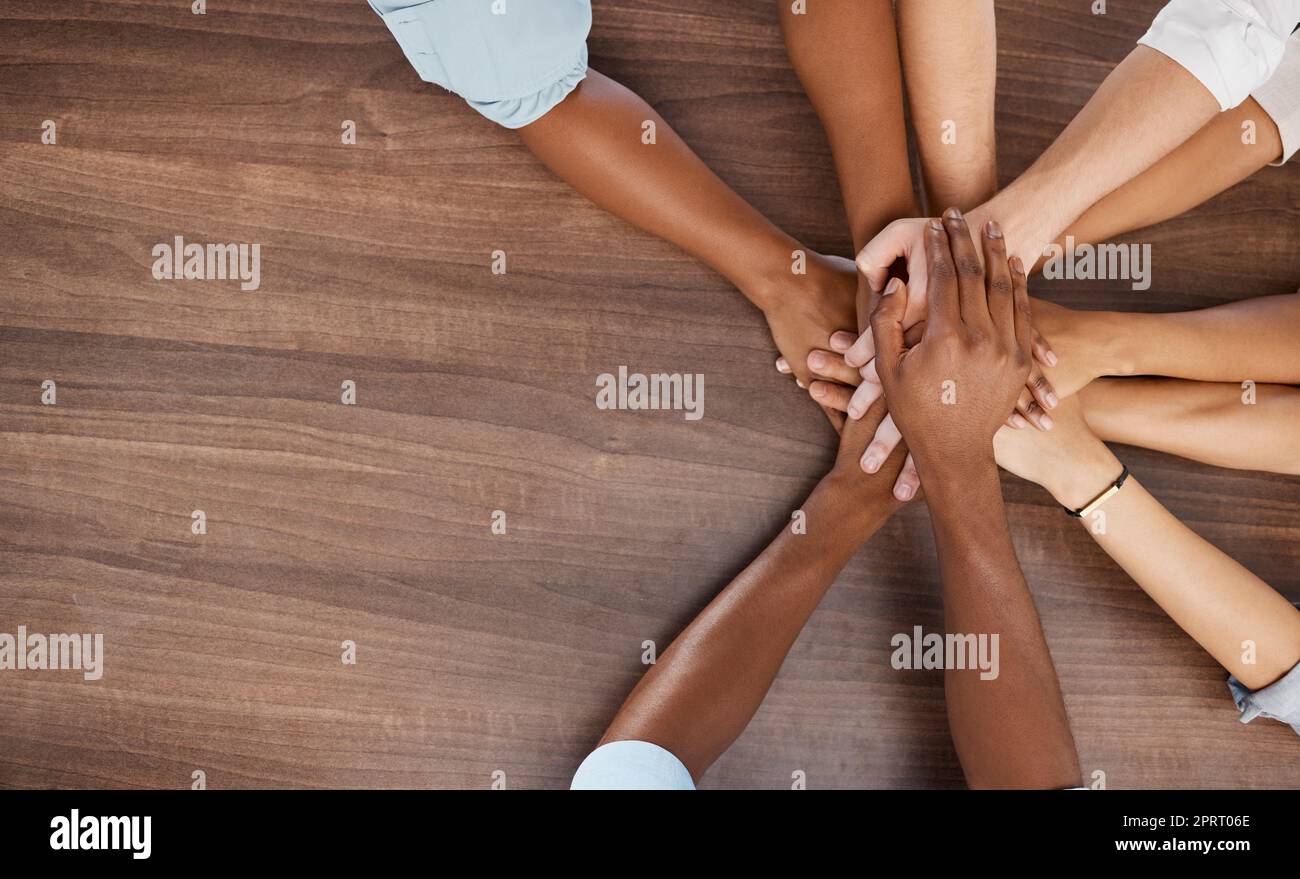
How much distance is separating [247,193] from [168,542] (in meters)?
0.37

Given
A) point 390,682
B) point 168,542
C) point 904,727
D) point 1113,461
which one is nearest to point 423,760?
point 390,682

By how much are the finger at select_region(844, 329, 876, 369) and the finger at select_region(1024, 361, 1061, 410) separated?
149 mm

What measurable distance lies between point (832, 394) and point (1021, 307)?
0.20m

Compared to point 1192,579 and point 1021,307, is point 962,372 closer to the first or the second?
point 1021,307

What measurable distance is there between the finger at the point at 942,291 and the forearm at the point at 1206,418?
211 mm

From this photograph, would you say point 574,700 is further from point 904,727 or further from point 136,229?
point 136,229

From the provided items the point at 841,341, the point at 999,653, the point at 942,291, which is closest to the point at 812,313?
the point at 841,341

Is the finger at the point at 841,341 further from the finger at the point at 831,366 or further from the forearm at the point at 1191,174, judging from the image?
the forearm at the point at 1191,174

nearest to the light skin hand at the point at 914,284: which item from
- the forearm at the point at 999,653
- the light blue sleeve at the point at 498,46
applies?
the forearm at the point at 999,653

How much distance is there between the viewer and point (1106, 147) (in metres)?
0.83

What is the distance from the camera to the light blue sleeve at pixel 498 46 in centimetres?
77

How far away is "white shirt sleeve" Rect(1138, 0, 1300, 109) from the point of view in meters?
0.79

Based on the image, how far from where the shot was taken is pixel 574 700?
0.89 m

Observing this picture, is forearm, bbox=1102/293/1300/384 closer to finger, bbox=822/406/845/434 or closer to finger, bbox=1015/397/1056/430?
finger, bbox=1015/397/1056/430
